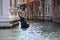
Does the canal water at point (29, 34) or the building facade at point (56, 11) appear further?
the building facade at point (56, 11)

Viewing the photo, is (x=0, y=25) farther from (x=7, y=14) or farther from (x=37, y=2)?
(x=37, y=2)

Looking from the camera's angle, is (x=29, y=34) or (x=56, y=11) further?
(x=56, y=11)

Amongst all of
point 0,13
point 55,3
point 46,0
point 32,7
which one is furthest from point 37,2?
point 0,13

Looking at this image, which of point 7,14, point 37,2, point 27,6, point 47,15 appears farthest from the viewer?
Result: point 27,6

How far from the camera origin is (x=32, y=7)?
4881 cm

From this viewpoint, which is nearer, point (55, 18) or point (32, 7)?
point (55, 18)

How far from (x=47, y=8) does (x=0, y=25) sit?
2304 centimetres

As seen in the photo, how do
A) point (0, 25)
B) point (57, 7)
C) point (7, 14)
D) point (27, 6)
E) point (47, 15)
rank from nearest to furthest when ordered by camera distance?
point (0, 25), point (7, 14), point (57, 7), point (47, 15), point (27, 6)

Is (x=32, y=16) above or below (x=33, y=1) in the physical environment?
below

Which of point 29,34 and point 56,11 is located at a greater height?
point 56,11

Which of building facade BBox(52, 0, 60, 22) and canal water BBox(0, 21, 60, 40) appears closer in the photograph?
canal water BBox(0, 21, 60, 40)

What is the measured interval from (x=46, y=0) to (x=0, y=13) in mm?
22587

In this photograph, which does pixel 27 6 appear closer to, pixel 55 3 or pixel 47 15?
pixel 47 15

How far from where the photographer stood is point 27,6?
5031 cm
